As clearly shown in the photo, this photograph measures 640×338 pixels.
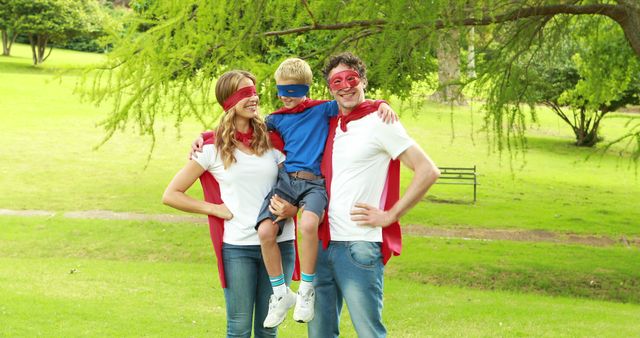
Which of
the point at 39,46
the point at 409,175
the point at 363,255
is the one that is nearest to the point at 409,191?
the point at 363,255

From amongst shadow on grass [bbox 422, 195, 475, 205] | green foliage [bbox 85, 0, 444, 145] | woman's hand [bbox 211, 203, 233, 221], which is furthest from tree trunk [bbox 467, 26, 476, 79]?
shadow on grass [bbox 422, 195, 475, 205]

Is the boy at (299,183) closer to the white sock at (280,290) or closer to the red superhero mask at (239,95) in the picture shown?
the white sock at (280,290)

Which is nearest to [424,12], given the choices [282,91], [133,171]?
[282,91]

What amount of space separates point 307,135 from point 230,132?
40 cm

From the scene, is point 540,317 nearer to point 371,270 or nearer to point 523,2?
point 523,2

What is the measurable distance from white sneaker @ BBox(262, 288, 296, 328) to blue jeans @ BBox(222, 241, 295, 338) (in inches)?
4.7

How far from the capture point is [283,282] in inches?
185

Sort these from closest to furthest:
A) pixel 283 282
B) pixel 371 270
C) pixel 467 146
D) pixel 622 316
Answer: pixel 371 270, pixel 283 282, pixel 622 316, pixel 467 146

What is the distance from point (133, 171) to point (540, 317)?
1721 centimetres

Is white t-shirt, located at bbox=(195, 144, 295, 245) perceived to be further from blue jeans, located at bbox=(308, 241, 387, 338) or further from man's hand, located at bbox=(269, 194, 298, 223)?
blue jeans, located at bbox=(308, 241, 387, 338)

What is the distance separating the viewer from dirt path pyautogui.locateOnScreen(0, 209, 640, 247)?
52.9 feet

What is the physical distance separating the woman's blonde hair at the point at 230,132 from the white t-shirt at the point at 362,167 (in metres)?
0.46

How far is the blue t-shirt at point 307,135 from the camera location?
4.63 meters

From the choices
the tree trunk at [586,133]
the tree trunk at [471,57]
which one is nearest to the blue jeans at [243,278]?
the tree trunk at [471,57]
